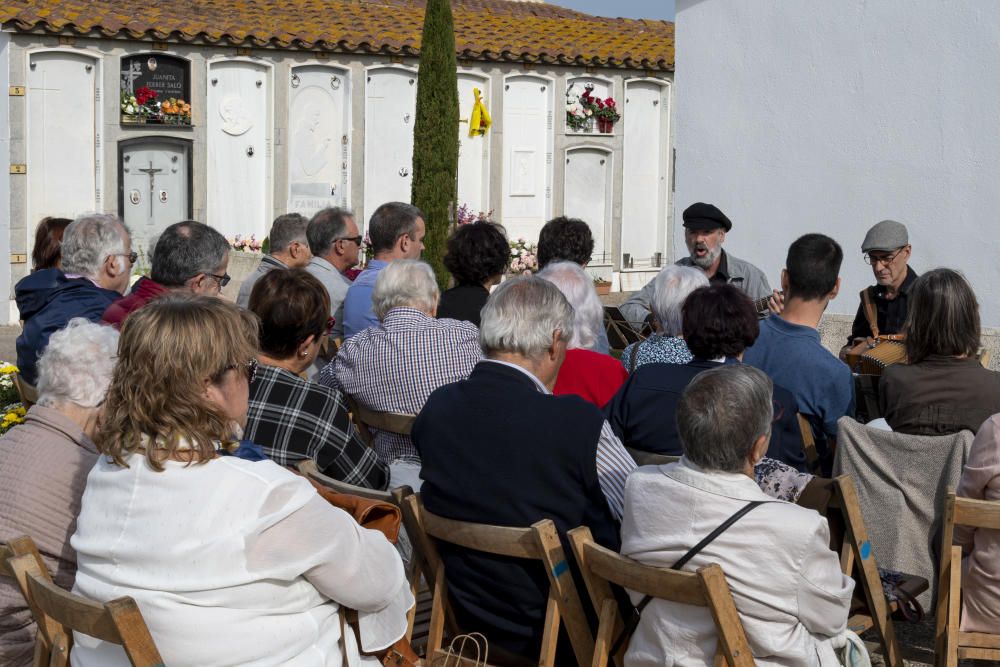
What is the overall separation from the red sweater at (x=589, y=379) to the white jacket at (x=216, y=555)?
178 cm

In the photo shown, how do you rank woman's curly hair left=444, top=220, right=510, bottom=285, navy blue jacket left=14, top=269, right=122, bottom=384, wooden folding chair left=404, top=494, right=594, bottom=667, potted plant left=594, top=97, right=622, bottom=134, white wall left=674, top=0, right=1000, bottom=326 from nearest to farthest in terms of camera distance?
1. wooden folding chair left=404, top=494, right=594, bottom=667
2. navy blue jacket left=14, top=269, right=122, bottom=384
3. woman's curly hair left=444, top=220, right=510, bottom=285
4. white wall left=674, top=0, right=1000, bottom=326
5. potted plant left=594, top=97, right=622, bottom=134

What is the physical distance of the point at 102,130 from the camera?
619 inches

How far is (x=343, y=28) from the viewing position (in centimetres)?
1775

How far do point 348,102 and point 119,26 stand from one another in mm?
3440

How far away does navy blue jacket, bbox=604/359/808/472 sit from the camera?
145 inches

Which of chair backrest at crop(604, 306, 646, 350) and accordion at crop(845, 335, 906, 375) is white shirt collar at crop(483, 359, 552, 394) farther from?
chair backrest at crop(604, 306, 646, 350)

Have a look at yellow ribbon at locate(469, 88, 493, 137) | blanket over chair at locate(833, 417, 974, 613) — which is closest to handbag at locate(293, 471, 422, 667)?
blanket over chair at locate(833, 417, 974, 613)

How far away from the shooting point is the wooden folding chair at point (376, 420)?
4.34m

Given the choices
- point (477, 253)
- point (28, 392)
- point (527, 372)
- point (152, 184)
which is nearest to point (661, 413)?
point (527, 372)

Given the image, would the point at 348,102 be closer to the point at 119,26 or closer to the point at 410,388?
the point at 119,26

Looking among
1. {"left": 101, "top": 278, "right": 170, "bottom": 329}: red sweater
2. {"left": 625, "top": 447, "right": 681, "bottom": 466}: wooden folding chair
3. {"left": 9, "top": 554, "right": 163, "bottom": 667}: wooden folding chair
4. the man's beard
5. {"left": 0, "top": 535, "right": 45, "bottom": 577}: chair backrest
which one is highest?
the man's beard

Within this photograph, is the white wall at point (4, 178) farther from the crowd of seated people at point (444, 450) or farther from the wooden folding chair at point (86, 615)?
the wooden folding chair at point (86, 615)

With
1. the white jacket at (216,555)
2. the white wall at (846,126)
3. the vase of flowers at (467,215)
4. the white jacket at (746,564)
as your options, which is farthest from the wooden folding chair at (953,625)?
the vase of flowers at (467,215)

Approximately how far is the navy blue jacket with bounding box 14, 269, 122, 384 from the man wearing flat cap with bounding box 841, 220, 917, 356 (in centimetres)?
340
